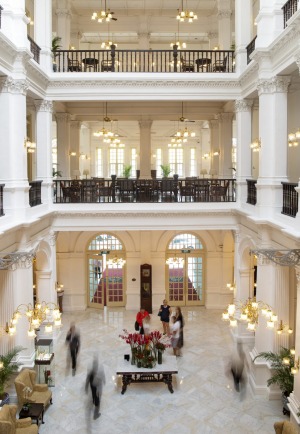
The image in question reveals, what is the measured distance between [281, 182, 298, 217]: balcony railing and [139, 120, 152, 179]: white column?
8.11 meters

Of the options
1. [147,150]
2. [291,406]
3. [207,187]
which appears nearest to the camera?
[291,406]

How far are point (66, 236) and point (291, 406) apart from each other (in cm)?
1222

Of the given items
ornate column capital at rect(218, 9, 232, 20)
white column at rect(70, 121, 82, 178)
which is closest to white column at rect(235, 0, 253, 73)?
ornate column capital at rect(218, 9, 232, 20)

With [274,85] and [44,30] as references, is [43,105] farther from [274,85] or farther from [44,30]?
[274,85]

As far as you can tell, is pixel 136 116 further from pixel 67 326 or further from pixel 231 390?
pixel 231 390

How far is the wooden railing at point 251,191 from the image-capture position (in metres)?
14.1

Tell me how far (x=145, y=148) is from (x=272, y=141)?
7.80 meters

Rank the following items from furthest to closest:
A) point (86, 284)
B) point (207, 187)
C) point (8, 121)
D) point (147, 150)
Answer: point (86, 284) → point (147, 150) → point (207, 187) → point (8, 121)

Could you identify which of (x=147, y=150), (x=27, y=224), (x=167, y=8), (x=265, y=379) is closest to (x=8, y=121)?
(x=27, y=224)

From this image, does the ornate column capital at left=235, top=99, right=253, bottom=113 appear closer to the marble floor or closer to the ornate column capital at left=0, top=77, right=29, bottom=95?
the ornate column capital at left=0, top=77, right=29, bottom=95

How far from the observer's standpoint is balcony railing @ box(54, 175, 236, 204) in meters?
15.8

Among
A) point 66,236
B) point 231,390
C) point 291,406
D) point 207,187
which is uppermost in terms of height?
point 207,187

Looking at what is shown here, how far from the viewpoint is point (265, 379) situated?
12.4 metres

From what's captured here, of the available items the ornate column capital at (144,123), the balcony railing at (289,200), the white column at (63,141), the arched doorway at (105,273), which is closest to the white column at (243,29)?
the balcony railing at (289,200)
